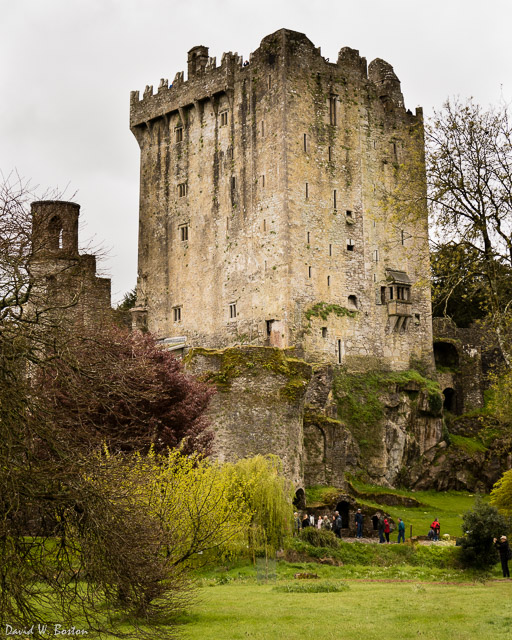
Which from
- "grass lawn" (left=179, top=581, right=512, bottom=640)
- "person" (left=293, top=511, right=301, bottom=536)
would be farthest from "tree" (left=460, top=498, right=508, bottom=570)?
"person" (left=293, top=511, right=301, bottom=536)

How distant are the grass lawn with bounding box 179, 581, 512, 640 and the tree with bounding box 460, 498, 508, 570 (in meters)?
4.40

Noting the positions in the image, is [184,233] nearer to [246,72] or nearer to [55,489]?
[246,72]

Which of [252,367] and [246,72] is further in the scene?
[246,72]

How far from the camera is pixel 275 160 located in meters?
→ 52.8

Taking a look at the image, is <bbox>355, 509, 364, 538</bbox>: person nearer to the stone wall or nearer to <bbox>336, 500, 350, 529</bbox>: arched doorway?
<bbox>336, 500, 350, 529</bbox>: arched doorway

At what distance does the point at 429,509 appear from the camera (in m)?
45.6

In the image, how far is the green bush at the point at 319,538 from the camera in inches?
1264

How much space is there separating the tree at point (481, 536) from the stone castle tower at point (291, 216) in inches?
873

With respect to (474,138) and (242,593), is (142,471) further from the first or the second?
(474,138)

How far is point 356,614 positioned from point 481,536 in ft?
31.6

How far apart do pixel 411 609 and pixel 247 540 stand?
8.43 metres

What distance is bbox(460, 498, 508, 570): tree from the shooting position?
2842cm

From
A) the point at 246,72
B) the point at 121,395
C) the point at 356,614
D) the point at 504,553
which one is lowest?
the point at 356,614


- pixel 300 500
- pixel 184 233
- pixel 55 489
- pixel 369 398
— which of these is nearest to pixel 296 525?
pixel 300 500
